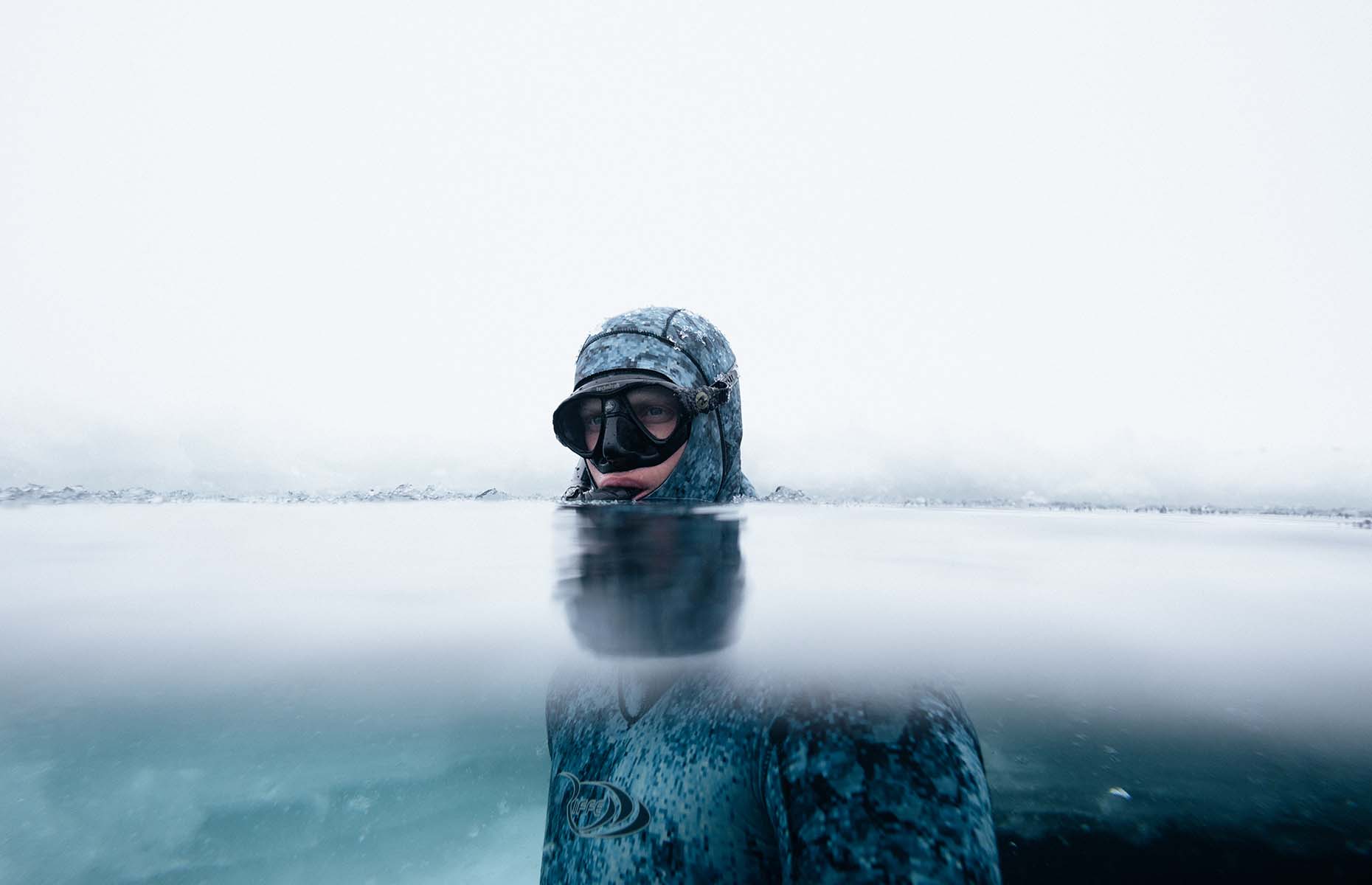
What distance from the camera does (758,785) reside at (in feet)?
4.70

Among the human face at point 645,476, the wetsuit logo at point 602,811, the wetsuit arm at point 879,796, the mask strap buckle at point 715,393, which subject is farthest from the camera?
Answer: the human face at point 645,476

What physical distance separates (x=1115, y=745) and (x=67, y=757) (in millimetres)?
6017

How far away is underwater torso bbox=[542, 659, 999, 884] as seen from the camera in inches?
43.8

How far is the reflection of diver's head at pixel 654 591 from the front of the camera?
192 centimetres

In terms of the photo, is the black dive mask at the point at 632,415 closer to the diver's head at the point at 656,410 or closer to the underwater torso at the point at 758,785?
the diver's head at the point at 656,410

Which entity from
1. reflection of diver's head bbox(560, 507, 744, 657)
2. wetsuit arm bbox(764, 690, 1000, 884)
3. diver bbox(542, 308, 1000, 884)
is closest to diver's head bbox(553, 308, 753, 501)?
reflection of diver's head bbox(560, 507, 744, 657)

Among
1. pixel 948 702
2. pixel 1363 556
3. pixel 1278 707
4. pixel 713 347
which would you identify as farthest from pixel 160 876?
pixel 1363 556

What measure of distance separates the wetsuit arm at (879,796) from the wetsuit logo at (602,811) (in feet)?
1.95

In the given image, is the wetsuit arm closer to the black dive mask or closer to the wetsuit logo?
the wetsuit logo

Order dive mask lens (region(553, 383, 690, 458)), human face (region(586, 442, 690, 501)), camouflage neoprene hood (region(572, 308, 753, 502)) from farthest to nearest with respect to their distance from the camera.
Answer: camouflage neoprene hood (region(572, 308, 753, 502)), human face (region(586, 442, 690, 501)), dive mask lens (region(553, 383, 690, 458))

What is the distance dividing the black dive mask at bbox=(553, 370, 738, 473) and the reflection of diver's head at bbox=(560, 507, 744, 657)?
1315 millimetres

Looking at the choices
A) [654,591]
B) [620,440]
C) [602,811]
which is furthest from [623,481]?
[602,811]

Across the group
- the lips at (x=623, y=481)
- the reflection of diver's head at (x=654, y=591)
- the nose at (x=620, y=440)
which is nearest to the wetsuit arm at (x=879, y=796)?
the reflection of diver's head at (x=654, y=591)

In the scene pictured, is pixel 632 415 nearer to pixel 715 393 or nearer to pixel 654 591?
pixel 715 393
